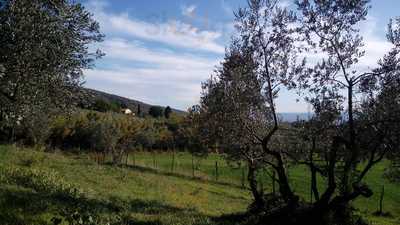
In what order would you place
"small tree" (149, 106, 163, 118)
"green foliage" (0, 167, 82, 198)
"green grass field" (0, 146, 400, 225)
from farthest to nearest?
1. "small tree" (149, 106, 163, 118)
2. "green foliage" (0, 167, 82, 198)
3. "green grass field" (0, 146, 400, 225)

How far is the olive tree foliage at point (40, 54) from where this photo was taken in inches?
459

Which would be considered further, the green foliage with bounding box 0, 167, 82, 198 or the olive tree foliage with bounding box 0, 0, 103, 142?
the green foliage with bounding box 0, 167, 82, 198

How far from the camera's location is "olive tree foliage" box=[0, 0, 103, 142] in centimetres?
1166

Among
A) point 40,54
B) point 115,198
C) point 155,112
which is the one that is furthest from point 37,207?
point 155,112

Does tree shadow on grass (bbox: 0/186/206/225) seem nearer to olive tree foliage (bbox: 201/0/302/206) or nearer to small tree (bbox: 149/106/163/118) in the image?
olive tree foliage (bbox: 201/0/302/206)

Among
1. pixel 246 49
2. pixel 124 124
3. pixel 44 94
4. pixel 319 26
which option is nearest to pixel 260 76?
pixel 246 49

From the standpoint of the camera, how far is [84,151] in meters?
71.1

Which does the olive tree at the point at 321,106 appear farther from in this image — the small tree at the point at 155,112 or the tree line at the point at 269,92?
the small tree at the point at 155,112

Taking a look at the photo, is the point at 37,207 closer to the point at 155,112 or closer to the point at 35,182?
the point at 35,182

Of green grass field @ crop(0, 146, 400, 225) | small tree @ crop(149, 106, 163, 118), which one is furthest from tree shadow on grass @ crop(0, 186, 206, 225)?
small tree @ crop(149, 106, 163, 118)

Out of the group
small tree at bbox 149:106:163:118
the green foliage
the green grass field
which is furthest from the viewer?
small tree at bbox 149:106:163:118

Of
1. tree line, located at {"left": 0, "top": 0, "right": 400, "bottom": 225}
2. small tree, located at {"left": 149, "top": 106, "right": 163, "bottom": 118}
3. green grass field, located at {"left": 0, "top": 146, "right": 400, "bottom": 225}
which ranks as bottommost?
green grass field, located at {"left": 0, "top": 146, "right": 400, "bottom": 225}

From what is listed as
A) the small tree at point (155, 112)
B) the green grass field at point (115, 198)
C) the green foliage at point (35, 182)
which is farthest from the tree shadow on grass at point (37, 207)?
the small tree at point (155, 112)

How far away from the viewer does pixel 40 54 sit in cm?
1225
